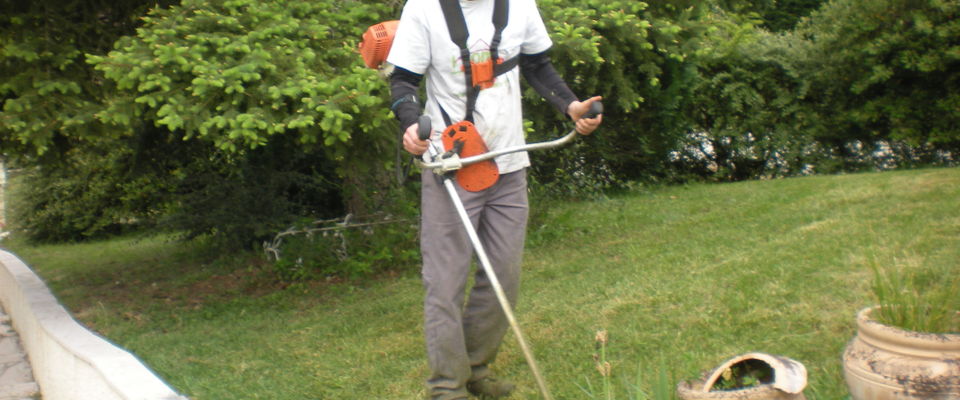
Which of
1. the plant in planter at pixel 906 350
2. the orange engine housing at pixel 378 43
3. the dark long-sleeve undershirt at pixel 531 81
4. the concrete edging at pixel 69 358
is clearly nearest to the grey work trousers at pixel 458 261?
the dark long-sleeve undershirt at pixel 531 81

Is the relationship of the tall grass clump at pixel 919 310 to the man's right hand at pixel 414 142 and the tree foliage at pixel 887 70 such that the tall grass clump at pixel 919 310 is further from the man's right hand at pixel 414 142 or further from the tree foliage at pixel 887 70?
the tree foliage at pixel 887 70

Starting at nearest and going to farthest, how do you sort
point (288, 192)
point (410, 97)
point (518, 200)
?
point (410, 97)
point (518, 200)
point (288, 192)

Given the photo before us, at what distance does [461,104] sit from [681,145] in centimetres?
832

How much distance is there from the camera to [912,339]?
2.93 m

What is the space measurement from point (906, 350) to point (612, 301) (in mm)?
2332

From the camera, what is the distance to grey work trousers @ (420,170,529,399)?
3545 mm

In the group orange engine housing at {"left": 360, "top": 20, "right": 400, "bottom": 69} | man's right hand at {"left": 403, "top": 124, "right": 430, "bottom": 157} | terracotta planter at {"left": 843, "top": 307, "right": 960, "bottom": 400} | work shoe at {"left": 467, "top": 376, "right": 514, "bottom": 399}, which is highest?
orange engine housing at {"left": 360, "top": 20, "right": 400, "bottom": 69}

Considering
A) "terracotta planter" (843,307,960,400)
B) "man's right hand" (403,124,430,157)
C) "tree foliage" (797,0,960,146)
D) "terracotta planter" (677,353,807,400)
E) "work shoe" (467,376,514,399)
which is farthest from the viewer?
"tree foliage" (797,0,960,146)

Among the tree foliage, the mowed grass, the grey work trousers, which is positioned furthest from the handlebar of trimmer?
the tree foliage

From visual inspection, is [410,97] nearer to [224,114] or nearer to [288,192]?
[224,114]

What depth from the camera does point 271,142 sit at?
768cm

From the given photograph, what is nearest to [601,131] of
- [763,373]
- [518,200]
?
[518,200]

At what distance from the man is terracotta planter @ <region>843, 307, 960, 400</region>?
124cm

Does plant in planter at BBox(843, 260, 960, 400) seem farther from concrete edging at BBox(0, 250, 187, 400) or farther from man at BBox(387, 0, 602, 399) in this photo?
concrete edging at BBox(0, 250, 187, 400)
